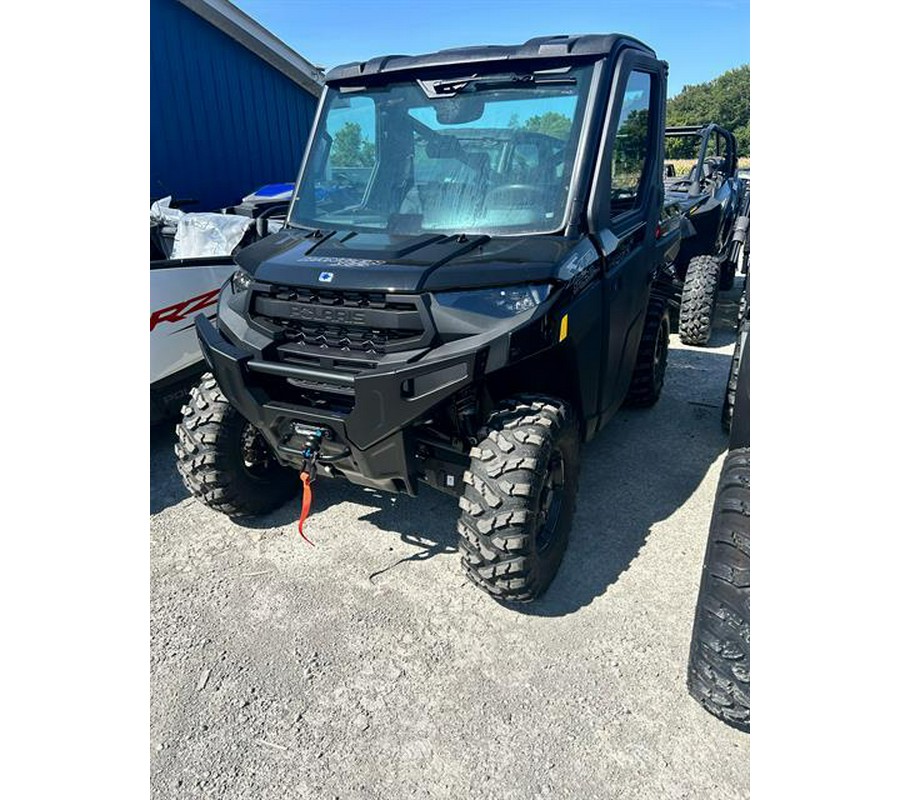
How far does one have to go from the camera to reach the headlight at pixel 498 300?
8.02 feet

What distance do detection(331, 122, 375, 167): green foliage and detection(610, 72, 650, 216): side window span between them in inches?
46.6

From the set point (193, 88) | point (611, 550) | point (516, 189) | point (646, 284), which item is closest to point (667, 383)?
point (646, 284)

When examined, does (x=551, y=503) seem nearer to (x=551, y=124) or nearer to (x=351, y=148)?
(x=551, y=124)

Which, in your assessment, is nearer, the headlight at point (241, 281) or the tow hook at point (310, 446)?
the tow hook at point (310, 446)

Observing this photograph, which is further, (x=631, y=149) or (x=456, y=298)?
(x=631, y=149)

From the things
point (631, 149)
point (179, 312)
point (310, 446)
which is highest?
point (631, 149)

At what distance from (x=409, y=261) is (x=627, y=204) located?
1371mm

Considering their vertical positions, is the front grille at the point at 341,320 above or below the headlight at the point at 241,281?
below

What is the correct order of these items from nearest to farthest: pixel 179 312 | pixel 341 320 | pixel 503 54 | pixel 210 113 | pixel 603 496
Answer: pixel 341 320, pixel 503 54, pixel 603 496, pixel 179 312, pixel 210 113

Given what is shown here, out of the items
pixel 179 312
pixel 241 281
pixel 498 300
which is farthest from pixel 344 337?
pixel 179 312

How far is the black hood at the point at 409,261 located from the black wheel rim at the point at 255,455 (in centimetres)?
94

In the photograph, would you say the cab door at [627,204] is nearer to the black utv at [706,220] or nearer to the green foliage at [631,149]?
the green foliage at [631,149]

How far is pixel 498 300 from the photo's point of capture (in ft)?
8.11

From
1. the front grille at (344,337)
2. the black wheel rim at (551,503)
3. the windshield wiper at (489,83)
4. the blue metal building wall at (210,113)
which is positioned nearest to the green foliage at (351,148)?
the windshield wiper at (489,83)
